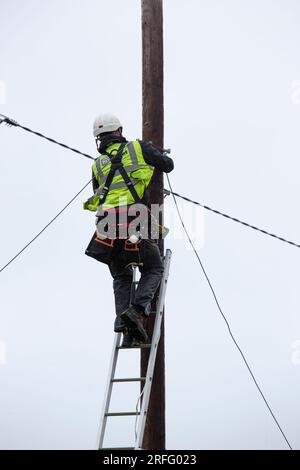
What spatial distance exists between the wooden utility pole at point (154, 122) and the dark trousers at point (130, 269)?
0.43m

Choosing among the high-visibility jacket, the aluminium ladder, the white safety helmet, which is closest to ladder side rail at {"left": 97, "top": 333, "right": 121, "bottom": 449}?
the aluminium ladder

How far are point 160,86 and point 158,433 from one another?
3.47 m

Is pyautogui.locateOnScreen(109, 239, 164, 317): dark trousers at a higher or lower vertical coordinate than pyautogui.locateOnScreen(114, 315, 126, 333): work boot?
higher

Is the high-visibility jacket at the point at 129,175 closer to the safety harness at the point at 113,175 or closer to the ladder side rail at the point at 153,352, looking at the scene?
the safety harness at the point at 113,175

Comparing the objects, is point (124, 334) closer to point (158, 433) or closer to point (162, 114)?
point (158, 433)

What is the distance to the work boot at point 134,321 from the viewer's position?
9148 millimetres

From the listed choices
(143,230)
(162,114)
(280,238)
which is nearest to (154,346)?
(143,230)

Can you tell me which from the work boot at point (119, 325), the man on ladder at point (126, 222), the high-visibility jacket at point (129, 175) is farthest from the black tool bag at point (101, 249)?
the work boot at point (119, 325)

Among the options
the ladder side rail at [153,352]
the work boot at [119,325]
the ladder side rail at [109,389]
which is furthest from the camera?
the work boot at [119,325]

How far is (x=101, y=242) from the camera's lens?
9.52 m

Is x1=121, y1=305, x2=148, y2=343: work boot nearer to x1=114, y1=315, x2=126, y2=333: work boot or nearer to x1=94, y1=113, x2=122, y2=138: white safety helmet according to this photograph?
x1=114, y1=315, x2=126, y2=333: work boot

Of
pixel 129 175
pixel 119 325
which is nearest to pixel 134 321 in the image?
pixel 119 325

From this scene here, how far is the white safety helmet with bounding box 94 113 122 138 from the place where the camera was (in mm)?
9711

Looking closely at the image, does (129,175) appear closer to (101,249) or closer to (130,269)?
(101,249)
